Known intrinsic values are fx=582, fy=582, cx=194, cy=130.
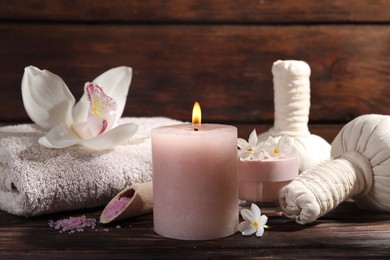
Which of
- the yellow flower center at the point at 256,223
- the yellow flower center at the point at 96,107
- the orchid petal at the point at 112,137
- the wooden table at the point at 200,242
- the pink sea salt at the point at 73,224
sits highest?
the yellow flower center at the point at 96,107

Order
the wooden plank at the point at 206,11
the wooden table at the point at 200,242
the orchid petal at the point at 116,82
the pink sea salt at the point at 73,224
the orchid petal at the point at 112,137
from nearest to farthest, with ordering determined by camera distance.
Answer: the wooden table at the point at 200,242
the pink sea salt at the point at 73,224
the orchid petal at the point at 112,137
the orchid petal at the point at 116,82
the wooden plank at the point at 206,11

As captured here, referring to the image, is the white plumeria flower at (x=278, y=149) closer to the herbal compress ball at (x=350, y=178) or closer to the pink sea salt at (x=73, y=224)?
the herbal compress ball at (x=350, y=178)

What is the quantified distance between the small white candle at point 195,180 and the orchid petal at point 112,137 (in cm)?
16

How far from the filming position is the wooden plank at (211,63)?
4.17 ft

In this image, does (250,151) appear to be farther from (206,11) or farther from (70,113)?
(206,11)

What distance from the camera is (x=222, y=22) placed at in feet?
4.23

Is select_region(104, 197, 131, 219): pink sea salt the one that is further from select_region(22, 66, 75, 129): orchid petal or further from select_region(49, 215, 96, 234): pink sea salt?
select_region(22, 66, 75, 129): orchid petal

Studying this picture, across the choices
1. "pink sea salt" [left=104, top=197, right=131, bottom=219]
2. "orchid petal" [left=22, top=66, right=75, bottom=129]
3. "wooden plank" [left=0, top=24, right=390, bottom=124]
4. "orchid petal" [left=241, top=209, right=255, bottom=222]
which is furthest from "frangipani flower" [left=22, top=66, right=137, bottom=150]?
"wooden plank" [left=0, top=24, right=390, bottom=124]

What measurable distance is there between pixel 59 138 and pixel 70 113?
→ 2.9 inches

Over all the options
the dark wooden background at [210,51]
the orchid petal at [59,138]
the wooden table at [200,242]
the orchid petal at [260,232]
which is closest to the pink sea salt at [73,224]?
the wooden table at [200,242]

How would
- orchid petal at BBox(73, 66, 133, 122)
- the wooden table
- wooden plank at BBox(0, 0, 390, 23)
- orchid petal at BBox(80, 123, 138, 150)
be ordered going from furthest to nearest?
wooden plank at BBox(0, 0, 390, 23), orchid petal at BBox(73, 66, 133, 122), orchid petal at BBox(80, 123, 138, 150), the wooden table

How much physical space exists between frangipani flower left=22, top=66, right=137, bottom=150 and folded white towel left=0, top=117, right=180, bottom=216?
2 centimetres

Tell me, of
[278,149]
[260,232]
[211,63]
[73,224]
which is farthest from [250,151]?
[211,63]

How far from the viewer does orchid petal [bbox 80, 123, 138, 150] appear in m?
0.85
